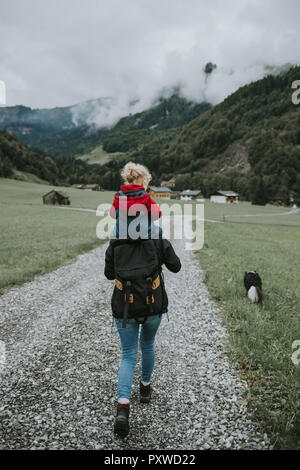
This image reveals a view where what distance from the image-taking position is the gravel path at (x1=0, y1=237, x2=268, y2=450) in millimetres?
3590

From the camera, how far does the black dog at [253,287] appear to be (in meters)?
8.48

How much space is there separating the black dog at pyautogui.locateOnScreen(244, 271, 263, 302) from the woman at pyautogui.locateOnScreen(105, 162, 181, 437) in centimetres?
569

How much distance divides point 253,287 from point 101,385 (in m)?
5.94

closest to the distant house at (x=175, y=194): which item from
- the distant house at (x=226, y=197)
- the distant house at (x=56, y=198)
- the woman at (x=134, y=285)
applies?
the distant house at (x=226, y=197)

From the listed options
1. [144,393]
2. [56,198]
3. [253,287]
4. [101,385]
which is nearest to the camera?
[144,393]

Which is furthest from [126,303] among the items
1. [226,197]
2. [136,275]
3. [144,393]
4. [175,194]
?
[175,194]

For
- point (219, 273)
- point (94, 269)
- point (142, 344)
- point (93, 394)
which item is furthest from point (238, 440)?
point (94, 269)

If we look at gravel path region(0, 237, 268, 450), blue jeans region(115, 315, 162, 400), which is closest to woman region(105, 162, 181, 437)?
blue jeans region(115, 315, 162, 400)

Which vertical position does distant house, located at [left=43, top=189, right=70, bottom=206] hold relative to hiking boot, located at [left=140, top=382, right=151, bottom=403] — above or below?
above

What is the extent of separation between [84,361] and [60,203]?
80945mm

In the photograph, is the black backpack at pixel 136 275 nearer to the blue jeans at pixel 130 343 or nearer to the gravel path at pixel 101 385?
the blue jeans at pixel 130 343

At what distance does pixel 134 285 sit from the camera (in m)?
3.60

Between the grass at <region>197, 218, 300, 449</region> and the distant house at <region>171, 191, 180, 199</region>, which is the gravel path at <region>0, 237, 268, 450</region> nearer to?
the grass at <region>197, 218, 300, 449</region>

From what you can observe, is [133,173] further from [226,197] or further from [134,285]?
[226,197]
